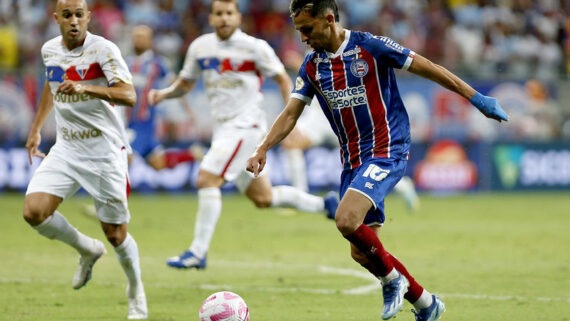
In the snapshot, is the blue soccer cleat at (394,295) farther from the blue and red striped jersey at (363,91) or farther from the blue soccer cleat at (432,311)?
the blue and red striped jersey at (363,91)

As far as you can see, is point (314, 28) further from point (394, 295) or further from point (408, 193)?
point (408, 193)

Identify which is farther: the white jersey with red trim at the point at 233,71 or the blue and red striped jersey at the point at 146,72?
the blue and red striped jersey at the point at 146,72

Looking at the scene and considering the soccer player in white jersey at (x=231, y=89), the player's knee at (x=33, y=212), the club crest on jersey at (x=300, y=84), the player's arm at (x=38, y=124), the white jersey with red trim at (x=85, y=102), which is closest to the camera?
the club crest on jersey at (x=300, y=84)

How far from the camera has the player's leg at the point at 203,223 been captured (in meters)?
8.80

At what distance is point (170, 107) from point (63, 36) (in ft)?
39.0

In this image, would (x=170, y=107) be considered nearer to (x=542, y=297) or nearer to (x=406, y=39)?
(x=406, y=39)

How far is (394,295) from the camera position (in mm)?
5824

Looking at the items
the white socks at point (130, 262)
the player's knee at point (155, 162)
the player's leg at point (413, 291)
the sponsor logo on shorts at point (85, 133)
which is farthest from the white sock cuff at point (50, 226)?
the player's knee at point (155, 162)

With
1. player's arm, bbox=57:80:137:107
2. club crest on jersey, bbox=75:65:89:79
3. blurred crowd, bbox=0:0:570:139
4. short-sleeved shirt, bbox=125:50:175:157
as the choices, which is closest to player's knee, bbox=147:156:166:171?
short-sleeved shirt, bbox=125:50:175:157

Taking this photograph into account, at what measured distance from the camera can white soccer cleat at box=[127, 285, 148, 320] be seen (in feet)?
22.5

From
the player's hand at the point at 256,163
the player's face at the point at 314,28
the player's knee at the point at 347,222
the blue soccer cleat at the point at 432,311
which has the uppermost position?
the player's face at the point at 314,28

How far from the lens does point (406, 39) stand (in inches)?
876

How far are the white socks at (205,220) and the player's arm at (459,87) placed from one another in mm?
3669

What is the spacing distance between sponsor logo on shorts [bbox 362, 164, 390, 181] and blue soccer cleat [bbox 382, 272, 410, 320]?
0.66m
